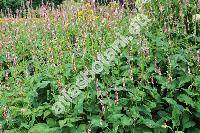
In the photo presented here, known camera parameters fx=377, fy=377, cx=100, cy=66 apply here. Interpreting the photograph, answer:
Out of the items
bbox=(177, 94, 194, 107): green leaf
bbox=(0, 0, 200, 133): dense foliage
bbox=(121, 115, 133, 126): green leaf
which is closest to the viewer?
bbox=(121, 115, 133, 126): green leaf

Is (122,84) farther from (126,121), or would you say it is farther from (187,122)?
(187,122)

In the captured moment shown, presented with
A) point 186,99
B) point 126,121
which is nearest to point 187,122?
point 186,99

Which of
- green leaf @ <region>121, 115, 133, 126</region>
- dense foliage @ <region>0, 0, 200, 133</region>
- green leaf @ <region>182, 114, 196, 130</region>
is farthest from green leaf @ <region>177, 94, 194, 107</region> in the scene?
green leaf @ <region>121, 115, 133, 126</region>

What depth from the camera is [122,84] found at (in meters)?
4.66

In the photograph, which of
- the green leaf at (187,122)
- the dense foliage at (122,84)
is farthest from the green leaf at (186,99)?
the green leaf at (187,122)

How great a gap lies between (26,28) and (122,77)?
128 inches

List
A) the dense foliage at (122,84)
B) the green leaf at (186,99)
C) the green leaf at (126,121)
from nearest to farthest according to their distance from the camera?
the green leaf at (126,121), the dense foliage at (122,84), the green leaf at (186,99)

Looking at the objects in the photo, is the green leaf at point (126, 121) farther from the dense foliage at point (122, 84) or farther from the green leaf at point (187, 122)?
the green leaf at point (187, 122)

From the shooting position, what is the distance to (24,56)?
20.7ft

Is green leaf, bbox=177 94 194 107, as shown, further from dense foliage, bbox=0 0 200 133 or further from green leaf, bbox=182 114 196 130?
green leaf, bbox=182 114 196 130

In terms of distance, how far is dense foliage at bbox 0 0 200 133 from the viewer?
13.9ft

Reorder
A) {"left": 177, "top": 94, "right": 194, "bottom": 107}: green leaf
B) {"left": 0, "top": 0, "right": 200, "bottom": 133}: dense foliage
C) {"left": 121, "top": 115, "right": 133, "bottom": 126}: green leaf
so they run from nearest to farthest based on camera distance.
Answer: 1. {"left": 121, "top": 115, "right": 133, "bottom": 126}: green leaf
2. {"left": 0, "top": 0, "right": 200, "bottom": 133}: dense foliage
3. {"left": 177, "top": 94, "right": 194, "bottom": 107}: green leaf

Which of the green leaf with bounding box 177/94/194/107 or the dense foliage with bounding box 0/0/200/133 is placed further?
the green leaf with bounding box 177/94/194/107

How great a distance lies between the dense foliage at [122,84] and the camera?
167 inches
